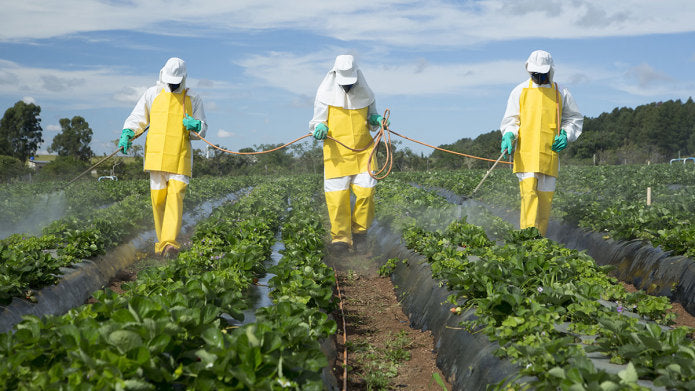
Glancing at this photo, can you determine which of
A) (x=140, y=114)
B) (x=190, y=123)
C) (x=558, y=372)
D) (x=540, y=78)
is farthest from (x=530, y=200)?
(x=558, y=372)

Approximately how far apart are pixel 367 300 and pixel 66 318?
3938mm

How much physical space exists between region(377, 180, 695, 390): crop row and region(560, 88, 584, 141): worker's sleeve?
6.68 feet

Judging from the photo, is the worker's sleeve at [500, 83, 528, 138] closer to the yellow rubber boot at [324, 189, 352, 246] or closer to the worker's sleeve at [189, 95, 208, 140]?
the yellow rubber boot at [324, 189, 352, 246]

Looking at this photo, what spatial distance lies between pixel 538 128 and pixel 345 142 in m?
2.23

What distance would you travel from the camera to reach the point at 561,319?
12.1 feet

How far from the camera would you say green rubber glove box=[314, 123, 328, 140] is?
24.8 ft

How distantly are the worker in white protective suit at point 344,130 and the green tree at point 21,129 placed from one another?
181 feet

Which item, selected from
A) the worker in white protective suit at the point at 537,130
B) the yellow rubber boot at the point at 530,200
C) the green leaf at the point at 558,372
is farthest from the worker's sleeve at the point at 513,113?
the green leaf at the point at 558,372

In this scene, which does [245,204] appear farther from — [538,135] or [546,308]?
[546,308]

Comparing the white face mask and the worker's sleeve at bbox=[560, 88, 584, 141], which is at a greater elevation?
the white face mask

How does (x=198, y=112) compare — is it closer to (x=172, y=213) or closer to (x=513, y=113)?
(x=172, y=213)

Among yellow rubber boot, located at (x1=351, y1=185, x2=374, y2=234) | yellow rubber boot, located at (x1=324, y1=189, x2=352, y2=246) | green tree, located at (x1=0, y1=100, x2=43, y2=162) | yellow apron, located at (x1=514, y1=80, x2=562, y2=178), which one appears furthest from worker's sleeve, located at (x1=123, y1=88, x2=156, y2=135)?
green tree, located at (x1=0, y1=100, x2=43, y2=162)

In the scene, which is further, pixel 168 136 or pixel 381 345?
pixel 168 136

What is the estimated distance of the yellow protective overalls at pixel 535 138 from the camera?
729cm
